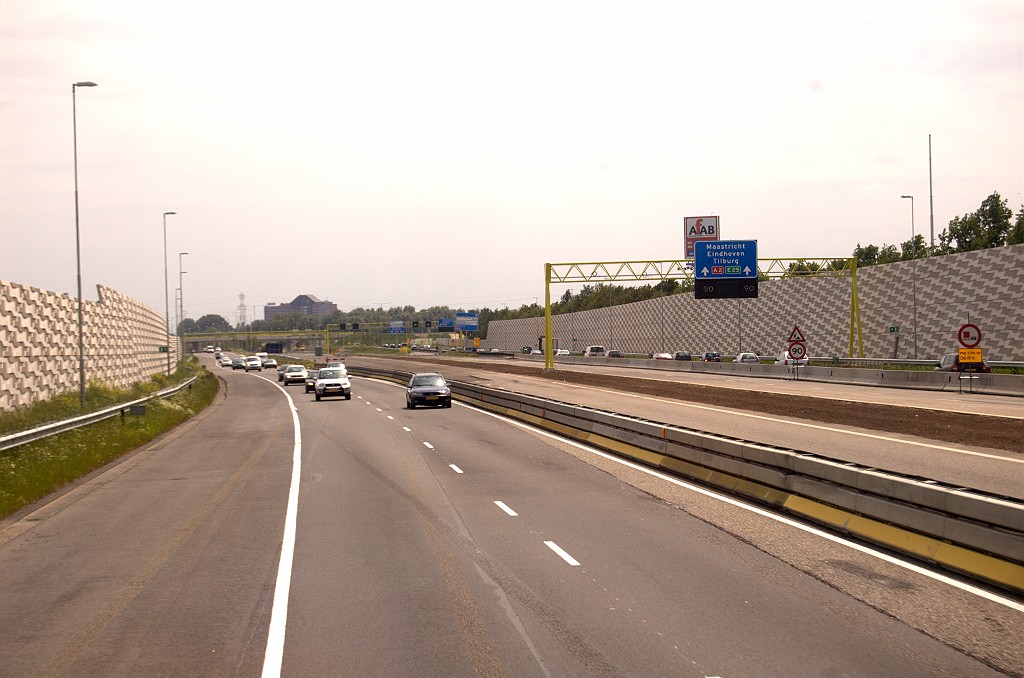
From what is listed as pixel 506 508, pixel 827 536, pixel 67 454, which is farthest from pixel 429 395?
pixel 827 536

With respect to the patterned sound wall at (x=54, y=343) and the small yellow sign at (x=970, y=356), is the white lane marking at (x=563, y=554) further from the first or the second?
the small yellow sign at (x=970, y=356)

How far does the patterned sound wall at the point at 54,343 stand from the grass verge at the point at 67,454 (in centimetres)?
149

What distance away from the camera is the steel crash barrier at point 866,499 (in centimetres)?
870

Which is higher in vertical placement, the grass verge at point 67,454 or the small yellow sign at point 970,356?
the small yellow sign at point 970,356

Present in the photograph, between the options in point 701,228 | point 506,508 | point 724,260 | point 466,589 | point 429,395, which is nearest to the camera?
point 466,589

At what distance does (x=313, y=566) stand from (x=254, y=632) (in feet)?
8.17

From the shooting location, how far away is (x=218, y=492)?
16422 millimetres

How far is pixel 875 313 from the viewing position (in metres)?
60.7

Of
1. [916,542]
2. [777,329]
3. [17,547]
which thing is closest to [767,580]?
[916,542]

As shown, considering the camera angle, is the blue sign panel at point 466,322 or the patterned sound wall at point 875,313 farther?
the blue sign panel at point 466,322

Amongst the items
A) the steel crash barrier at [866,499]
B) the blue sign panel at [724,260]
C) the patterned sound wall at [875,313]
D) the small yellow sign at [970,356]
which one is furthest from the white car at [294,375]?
the steel crash barrier at [866,499]

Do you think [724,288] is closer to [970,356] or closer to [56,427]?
[970,356]

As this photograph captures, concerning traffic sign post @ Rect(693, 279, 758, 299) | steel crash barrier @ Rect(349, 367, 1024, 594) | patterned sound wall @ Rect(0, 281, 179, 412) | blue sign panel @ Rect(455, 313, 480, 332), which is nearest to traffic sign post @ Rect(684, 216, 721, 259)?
traffic sign post @ Rect(693, 279, 758, 299)

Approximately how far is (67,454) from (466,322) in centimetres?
14773
